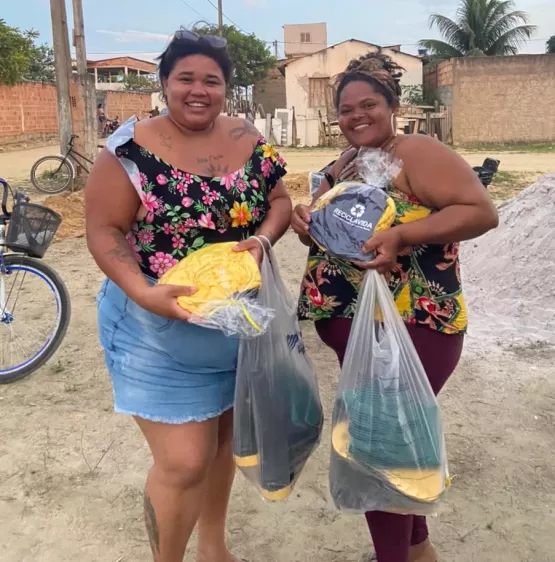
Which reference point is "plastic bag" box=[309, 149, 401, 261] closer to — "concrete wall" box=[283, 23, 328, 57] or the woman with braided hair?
the woman with braided hair

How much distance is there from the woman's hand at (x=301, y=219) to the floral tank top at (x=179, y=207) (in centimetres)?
11

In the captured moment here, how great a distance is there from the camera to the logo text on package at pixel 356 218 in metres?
1.54

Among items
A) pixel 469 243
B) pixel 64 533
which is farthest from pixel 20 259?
pixel 469 243

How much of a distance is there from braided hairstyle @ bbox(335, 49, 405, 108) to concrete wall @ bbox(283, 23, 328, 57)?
42.1 meters

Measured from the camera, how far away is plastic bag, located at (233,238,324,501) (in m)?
1.68

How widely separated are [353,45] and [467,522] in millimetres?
25280

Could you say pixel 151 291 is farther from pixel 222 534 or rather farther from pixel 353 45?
pixel 353 45

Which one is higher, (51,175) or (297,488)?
(51,175)

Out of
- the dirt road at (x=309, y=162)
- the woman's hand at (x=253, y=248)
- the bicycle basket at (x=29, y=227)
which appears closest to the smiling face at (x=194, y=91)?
the woman's hand at (x=253, y=248)

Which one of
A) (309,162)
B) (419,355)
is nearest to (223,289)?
(419,355)

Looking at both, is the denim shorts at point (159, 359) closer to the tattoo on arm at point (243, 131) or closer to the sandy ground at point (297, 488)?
the tattoo on arm at point (243, 131)

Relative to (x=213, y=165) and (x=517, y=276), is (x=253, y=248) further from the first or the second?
(x=517, y=276)

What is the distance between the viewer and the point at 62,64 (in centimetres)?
977

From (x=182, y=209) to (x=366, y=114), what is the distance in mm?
554
